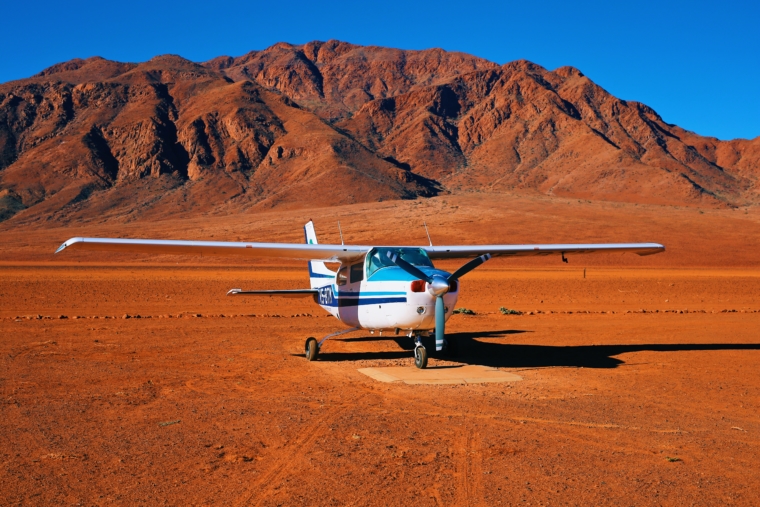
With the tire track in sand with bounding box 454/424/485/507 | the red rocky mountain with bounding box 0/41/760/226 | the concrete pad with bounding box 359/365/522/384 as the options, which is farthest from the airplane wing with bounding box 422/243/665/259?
Result: the red rocky mountain with bounding box 0/41/760/226

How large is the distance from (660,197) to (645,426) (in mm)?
120725

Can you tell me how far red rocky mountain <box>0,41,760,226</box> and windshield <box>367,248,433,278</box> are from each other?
97.2 m

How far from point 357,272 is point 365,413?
6219 millimetres

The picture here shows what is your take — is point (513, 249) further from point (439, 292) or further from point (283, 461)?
point (283, 461)

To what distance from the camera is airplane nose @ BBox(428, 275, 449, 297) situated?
13258 millimetres

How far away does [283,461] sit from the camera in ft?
25.4

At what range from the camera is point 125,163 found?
133000 millimetres

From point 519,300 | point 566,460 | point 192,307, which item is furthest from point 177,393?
point 519,300

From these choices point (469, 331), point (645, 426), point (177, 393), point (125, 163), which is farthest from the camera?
point (125, 163)

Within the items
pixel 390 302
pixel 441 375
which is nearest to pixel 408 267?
pixel 390 302

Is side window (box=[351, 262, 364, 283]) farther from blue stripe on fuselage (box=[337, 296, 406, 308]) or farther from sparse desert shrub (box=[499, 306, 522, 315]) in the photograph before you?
sparse desert shrub (box=[499, 306, 522, 315])

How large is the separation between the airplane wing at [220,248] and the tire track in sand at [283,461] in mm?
6126

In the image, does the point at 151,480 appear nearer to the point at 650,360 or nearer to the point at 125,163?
the point at 650,360

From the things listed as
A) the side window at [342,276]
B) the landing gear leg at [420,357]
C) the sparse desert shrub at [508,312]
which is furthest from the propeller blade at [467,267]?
the sparse desert shrub at [508,312]
